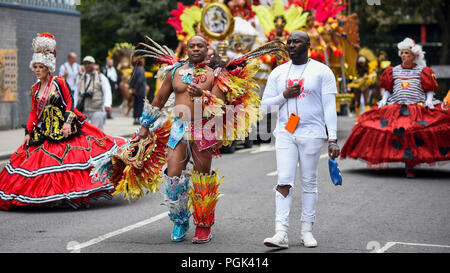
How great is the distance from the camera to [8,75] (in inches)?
753

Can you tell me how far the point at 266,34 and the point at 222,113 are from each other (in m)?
9.57

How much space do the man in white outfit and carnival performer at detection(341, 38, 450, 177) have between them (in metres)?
4.97

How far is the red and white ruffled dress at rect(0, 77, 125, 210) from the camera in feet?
28.2

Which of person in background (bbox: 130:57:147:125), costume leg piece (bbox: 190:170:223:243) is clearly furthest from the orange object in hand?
person in background (bbox: 130:57:147:125)

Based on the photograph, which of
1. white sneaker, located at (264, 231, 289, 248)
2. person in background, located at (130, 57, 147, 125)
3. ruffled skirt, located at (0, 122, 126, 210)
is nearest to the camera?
white sneaker, located at (264, 231, 289, 248)

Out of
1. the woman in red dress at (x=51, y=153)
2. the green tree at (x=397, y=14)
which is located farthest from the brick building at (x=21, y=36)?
the green tree at (x=397, y=14)

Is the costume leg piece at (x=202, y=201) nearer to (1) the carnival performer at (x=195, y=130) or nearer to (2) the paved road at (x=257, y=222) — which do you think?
(1) the carnival performer at (x=195, y=130)

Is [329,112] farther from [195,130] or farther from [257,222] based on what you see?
[257,222]

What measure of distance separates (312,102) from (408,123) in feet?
17.0

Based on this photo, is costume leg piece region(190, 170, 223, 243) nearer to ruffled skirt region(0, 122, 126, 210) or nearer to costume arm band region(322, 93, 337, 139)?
costume arm band region(322, 93, 337, 139)

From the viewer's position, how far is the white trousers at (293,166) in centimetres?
665

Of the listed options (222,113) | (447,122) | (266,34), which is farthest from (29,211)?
(266,34)

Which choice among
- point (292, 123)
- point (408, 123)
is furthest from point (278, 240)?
point (408, 123)

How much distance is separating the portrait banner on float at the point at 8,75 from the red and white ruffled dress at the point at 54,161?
33.9ft
